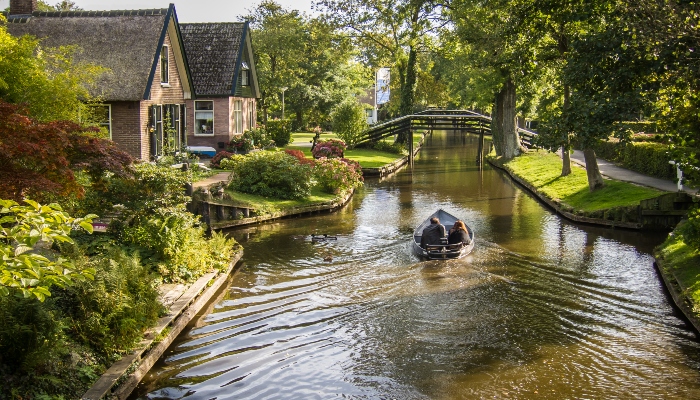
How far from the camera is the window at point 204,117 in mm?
41031

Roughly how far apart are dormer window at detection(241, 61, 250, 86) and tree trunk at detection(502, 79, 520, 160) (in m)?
15.8

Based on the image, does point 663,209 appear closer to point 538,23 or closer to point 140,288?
point 538,23

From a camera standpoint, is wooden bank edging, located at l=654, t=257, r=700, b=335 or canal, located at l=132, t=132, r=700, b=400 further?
wooden bank edging, located at l=654, t=257, r=700, b=335

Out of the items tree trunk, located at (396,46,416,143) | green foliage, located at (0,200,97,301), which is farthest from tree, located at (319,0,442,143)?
green foliage, located at (0,200,97,301)

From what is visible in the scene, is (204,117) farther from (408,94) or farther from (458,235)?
(458,235)

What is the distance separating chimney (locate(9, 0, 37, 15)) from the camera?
32.4 meters

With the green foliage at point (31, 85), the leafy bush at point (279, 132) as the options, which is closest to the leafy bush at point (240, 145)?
the leafy bush at point (279, 132)

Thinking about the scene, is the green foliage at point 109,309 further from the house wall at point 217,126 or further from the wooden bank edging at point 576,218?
the house wall at point 217,126

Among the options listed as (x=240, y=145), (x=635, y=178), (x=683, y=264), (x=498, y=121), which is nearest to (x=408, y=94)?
(x=498, y=121)

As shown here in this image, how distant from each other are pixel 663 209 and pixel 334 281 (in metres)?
12.6

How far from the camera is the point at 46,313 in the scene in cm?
1074

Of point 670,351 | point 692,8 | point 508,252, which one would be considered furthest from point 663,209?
point 670,351

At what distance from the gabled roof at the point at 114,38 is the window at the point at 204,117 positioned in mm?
8782

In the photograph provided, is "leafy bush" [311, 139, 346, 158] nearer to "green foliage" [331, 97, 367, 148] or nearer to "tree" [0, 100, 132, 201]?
"green foliage" [331, 97, 367, 148]
